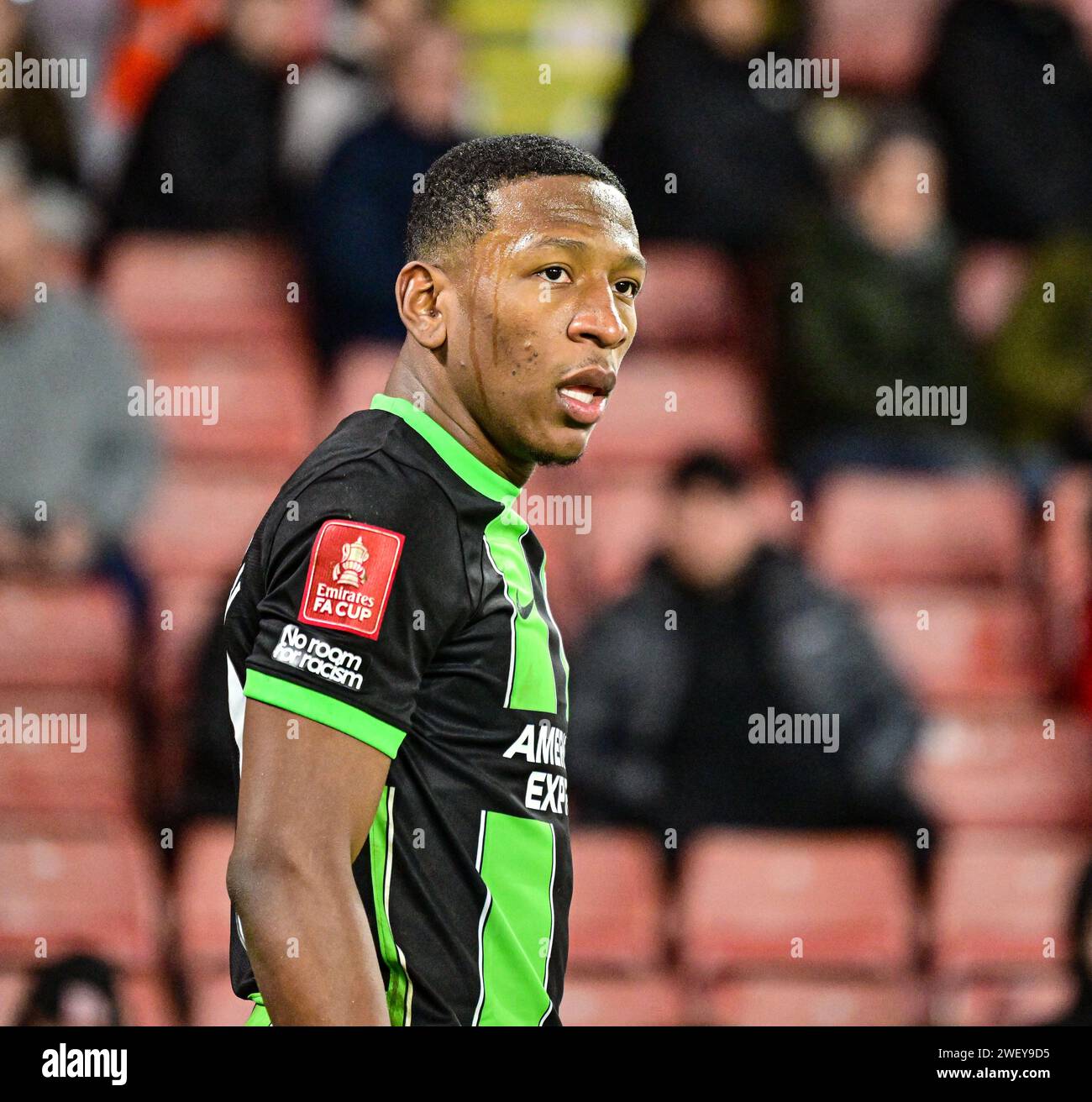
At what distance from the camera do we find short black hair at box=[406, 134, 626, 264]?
177 centimetres

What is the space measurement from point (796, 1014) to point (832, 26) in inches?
138

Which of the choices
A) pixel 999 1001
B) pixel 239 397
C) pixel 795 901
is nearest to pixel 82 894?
pixel 239 397

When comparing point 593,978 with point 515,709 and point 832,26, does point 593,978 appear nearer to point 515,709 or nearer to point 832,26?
point 515,709

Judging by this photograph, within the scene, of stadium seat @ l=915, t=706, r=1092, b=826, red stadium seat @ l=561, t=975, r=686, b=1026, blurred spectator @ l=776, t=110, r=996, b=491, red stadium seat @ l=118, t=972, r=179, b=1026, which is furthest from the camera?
blurred spectator @ l=776, t=110, r=996, b=491

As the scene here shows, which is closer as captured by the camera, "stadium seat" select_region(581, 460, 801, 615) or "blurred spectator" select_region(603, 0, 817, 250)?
"stadium seat" select_region(581, 460, 801, 615)

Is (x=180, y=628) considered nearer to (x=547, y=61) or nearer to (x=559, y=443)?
(x=547, y=61)

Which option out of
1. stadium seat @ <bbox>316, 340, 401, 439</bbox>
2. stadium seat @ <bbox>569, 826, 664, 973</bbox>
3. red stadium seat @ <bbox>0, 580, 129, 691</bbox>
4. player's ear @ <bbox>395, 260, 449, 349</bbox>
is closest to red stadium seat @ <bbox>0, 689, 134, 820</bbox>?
red stadium seat @ <bbox>0, 580, 129, 691</bbox>

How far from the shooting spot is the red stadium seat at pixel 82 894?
4441 millimetres

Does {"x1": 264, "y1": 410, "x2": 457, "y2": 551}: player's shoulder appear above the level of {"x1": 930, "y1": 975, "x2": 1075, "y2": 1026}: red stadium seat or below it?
above

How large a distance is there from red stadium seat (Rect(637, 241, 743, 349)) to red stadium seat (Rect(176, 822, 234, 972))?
7.50 ft

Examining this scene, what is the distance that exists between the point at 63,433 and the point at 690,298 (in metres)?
2.16

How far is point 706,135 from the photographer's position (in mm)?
5367

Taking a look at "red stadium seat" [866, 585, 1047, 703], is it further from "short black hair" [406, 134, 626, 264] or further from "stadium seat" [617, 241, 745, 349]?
"short black hair" [406, 134, 626, 264]

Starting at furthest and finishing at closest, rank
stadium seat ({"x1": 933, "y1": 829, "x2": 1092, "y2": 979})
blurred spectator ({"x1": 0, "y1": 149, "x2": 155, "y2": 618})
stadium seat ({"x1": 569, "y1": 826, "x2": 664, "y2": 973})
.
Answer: blurred spectator ({"x1": 0, "y1": 149, "x2": 155, "y2": 618}) → stadium seat ({"x1": 933, "y1": 829, "x2": 1092, "y2": 979}) → stadium seat ({"x1": 569, "y1": 826, "x2": 664, "y2": 973})
